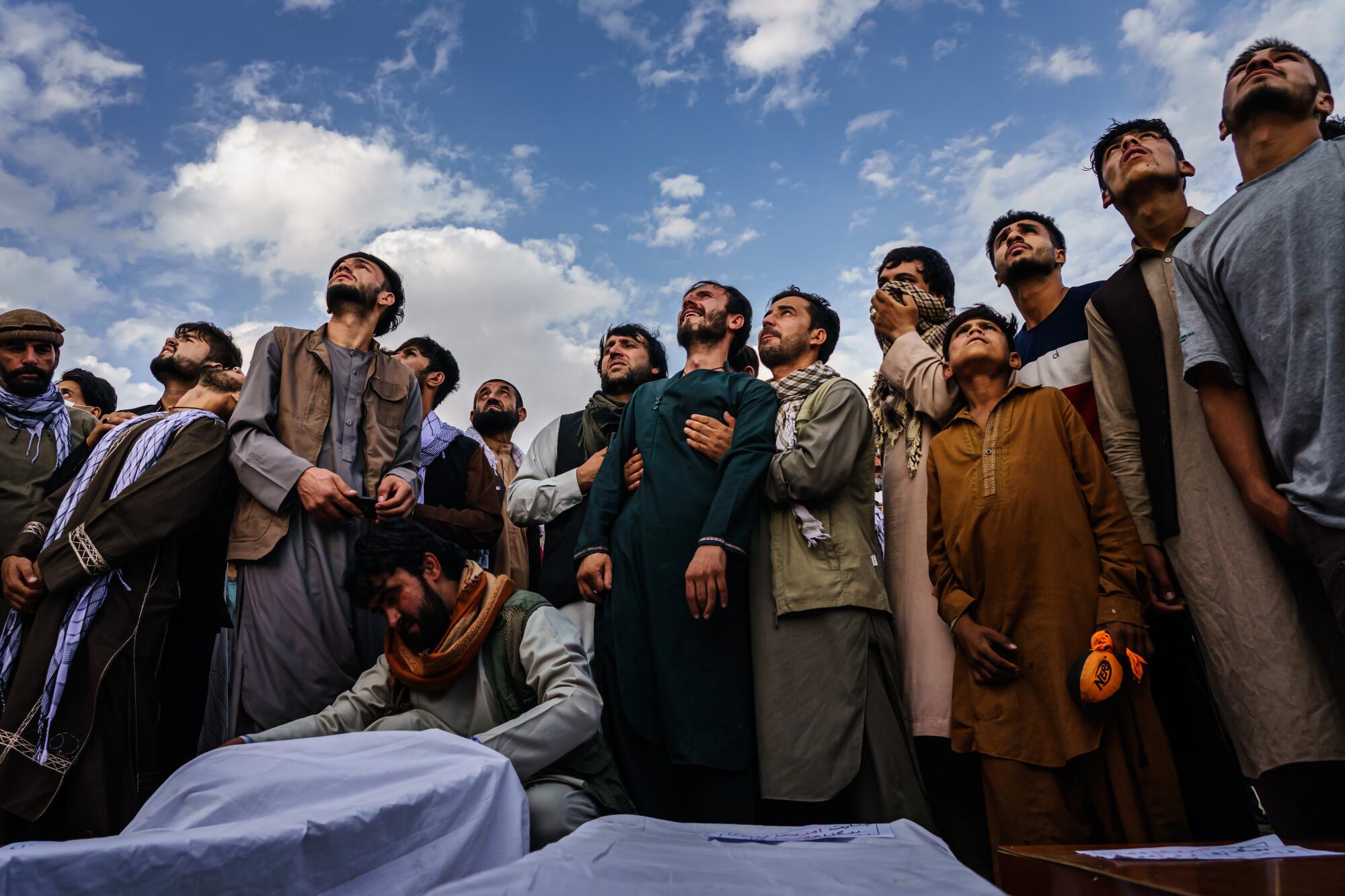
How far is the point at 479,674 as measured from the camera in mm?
2924

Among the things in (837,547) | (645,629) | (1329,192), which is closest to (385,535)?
(645,629)

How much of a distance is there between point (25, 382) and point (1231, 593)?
5550 mm

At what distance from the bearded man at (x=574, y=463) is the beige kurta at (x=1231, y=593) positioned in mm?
2219

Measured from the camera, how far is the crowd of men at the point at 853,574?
2480 mm

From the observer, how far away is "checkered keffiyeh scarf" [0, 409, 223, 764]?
2.82m

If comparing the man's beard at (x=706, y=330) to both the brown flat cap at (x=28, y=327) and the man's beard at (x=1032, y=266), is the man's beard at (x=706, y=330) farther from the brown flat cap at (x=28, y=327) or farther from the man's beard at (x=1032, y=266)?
the brown flat cap at (x=28, y=327)

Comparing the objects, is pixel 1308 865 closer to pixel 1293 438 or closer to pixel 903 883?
pixel 903 883

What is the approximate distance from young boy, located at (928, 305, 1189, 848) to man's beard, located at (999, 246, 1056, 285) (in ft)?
2.82

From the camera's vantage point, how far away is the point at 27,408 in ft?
14.6

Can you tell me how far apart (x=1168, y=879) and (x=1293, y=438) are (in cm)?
168

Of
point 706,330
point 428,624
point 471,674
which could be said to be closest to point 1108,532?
point 706,330

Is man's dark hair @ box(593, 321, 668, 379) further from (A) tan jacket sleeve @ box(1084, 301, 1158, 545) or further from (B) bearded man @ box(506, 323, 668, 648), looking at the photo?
(A) tan jacket sleeve @ box(1084, 301, 1158, 545)

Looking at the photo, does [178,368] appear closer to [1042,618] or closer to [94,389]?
[94,389]

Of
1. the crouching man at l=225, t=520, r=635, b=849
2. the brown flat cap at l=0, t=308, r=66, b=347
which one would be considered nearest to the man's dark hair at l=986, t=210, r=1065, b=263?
the crouching man at l=225, t=520, r=635, b=849
